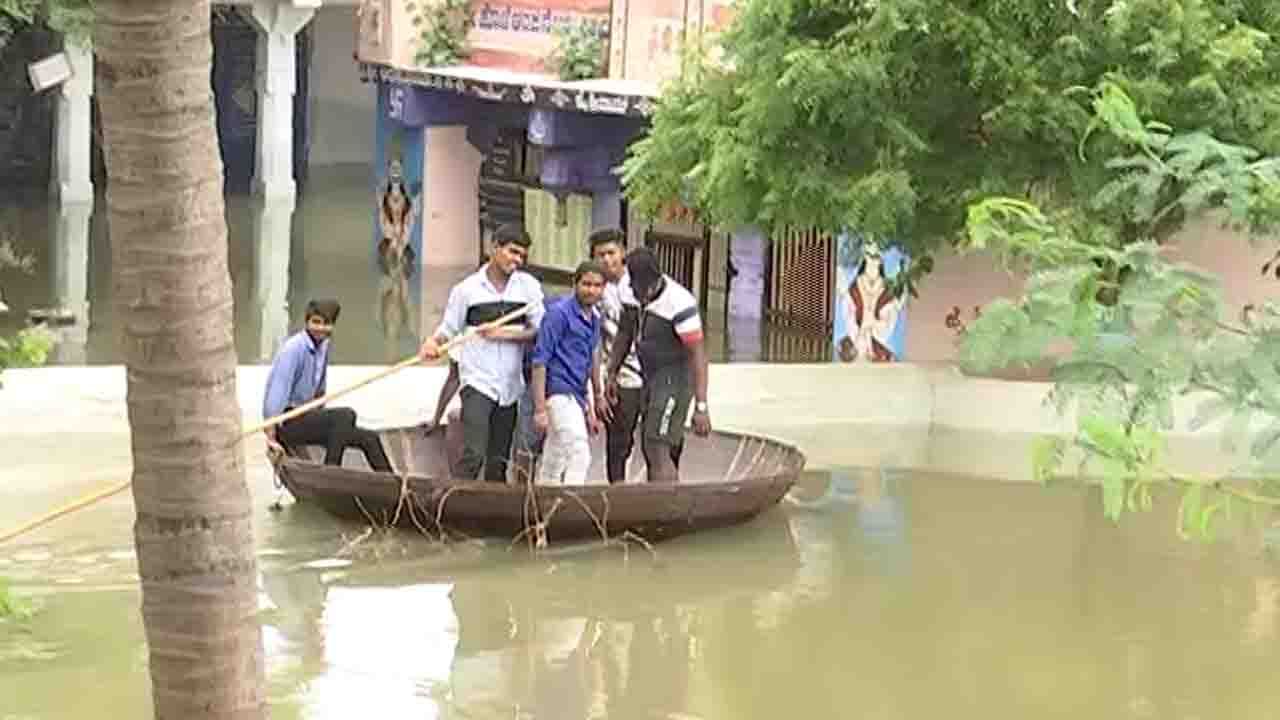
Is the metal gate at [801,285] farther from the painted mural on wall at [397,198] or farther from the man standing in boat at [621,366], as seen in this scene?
the man standing in boat at [621,366]

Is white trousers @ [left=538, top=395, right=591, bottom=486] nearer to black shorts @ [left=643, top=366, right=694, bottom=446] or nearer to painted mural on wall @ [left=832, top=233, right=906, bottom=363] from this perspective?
black shorts @ [left=643, top=366, right=694, bottom=446]

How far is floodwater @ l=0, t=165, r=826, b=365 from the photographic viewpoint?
19.1 meters

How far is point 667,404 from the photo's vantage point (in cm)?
1183

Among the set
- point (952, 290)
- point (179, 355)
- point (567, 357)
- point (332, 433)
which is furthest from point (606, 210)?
point (179, 355)

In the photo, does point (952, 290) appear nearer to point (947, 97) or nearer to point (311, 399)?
point (947, 97)

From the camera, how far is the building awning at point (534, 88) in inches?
807

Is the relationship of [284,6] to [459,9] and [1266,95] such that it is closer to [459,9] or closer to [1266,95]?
[459,9]

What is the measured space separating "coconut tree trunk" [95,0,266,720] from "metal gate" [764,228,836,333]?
1671 cm

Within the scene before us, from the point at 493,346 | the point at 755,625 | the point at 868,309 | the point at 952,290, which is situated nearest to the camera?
the point at 755,625

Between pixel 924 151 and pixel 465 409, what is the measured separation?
3920 mm

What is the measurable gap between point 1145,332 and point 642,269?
6.62 metres

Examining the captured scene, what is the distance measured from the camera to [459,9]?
24094mm

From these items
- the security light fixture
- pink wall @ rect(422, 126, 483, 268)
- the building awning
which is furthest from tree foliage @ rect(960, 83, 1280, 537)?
the security light fixture

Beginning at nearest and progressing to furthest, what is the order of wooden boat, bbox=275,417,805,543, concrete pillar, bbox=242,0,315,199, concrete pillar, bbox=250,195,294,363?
1. wooden boat, bbox=275,417,805,543
2. concrete pillar, bbox=250,195,294,363
3. concrete pillar, bbox=242,0,315,199
